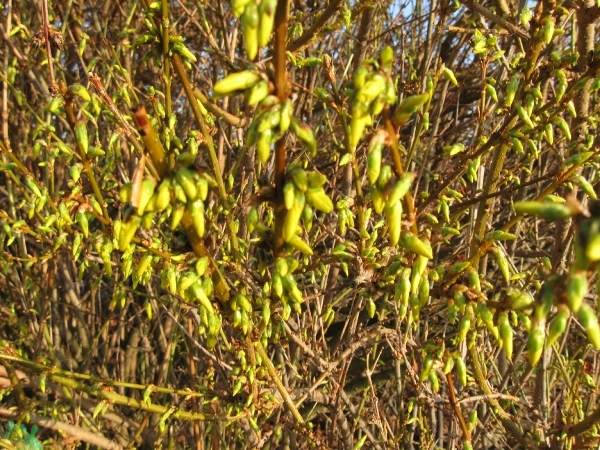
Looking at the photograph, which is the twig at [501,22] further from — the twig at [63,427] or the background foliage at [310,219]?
the twig at [63,427]

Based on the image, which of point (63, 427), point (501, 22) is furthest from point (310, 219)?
point (63, 427)

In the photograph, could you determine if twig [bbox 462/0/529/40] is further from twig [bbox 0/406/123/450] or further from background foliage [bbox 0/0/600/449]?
twig [bbox 0/406/123/450]

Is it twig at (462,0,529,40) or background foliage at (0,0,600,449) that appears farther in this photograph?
twig at (462,0,529,40)

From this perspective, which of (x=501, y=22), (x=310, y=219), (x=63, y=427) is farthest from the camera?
(x=63, y=427)

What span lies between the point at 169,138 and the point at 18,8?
10.0ft

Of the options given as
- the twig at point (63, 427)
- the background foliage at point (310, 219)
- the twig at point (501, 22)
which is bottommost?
the twig at point (63, 427)

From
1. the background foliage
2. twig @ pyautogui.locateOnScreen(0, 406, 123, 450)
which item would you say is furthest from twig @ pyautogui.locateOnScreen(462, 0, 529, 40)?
twig @ pyautogui.locateOnScreen(0, 406, 123, 450)

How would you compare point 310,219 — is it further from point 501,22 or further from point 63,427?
point 63,427

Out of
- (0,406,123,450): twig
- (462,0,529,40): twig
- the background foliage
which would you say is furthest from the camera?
(0,406,123,450): twig

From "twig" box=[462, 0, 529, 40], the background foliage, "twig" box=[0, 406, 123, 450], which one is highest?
"twig" box=[462, 0, 529, 40]

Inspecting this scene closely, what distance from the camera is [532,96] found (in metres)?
1.61

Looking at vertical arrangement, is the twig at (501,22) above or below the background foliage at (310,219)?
above

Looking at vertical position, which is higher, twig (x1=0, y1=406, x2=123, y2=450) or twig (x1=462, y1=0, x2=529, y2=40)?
twig (x1=462, y1=0, x2=529, y2=40)

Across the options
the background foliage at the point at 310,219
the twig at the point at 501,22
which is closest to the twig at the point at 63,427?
the background foliage at the point at 310,219
